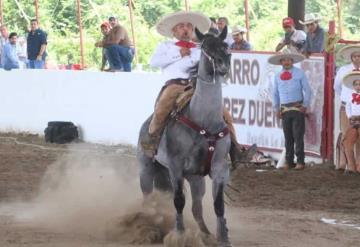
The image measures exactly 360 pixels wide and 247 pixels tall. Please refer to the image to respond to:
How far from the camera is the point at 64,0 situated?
3581cm

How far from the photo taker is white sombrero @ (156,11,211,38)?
8.71 metres

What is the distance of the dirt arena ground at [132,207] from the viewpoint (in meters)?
8.62

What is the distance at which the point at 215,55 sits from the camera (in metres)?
7.55

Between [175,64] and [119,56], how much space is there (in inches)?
450

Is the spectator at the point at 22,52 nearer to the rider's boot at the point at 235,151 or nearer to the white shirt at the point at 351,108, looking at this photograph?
the white shirt at the point at 351,108

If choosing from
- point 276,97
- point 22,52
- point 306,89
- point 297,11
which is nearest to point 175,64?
point 306,89

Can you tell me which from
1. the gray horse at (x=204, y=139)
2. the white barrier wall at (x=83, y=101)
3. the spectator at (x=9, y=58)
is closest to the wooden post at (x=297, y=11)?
the white barrier wall at (x=83, y=101)

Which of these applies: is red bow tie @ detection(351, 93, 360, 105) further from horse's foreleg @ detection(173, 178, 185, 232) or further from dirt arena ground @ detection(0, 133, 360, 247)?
horse's foreleg @ detection(173, 178, 185, 232)

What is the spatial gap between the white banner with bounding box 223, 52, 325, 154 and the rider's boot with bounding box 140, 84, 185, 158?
21.5 ft

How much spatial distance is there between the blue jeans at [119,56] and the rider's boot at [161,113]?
11.6m

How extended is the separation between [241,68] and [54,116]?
6.11 metres

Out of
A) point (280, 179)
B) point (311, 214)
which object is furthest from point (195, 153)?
point (280, 179)

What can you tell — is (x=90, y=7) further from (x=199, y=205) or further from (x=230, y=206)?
(x=199, y=205)

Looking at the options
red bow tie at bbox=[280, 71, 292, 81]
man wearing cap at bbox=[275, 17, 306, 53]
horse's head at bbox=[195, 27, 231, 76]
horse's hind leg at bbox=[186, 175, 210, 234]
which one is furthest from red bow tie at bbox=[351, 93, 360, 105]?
horse's head at bbox=[195, 27, 231, 76]
